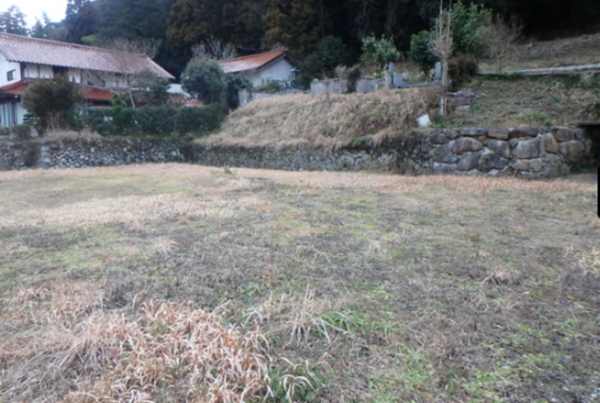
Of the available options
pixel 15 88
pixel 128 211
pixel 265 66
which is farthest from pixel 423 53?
pixel 15 88

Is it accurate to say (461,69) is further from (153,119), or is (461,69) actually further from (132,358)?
(153,119)

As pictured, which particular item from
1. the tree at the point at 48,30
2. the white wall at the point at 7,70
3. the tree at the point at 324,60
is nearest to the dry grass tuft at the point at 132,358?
the tree at the point at 324,60

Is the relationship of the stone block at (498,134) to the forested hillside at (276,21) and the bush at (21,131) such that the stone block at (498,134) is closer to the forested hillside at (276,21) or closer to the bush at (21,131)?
the forested hillside at (276,21)

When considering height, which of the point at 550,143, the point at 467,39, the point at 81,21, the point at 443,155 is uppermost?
the point at 81,21

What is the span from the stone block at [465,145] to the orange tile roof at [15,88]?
17.7m

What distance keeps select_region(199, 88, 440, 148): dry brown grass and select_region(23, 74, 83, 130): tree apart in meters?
4.54

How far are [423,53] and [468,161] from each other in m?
5.19

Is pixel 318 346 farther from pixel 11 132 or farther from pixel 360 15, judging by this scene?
pixel 360 15

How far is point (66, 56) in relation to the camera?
20.3 m

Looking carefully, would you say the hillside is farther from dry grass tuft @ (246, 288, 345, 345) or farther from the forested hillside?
dry grass tuft @ (246, 288, 345, 345)

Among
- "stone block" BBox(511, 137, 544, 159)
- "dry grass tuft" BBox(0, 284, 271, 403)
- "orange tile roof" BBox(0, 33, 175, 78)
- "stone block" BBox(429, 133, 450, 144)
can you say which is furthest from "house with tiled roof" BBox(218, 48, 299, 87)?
"dry grass tuft" BBox(0, 284, 271, 403)

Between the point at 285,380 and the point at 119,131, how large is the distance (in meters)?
15.3

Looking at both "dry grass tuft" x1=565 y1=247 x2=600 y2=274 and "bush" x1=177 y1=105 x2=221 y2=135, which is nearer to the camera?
"dry grass tuft" x1=565 y1=247 x2=600 y2=274

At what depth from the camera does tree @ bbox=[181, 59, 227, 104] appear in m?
16.1
